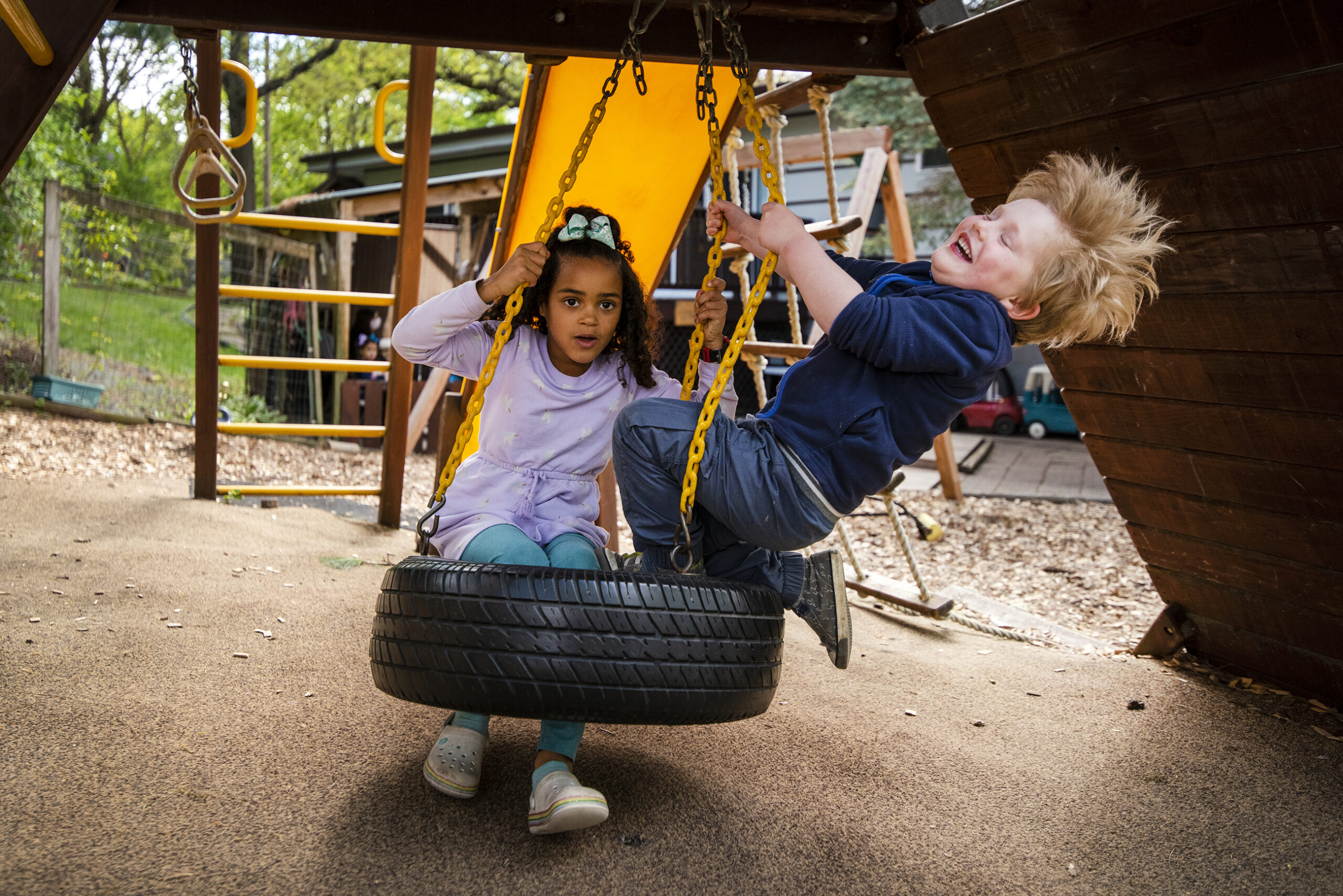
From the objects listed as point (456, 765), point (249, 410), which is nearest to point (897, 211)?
point (456, 765)

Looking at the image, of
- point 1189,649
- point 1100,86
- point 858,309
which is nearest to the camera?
point 858,309

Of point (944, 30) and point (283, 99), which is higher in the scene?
point (283, 99)

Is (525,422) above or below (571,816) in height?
above

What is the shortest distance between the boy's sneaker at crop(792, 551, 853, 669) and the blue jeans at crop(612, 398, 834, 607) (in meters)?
0.34

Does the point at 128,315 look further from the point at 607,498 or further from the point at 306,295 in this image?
the point at 607,498

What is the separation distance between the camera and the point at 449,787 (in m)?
1.93

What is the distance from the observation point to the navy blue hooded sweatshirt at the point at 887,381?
1778 mm

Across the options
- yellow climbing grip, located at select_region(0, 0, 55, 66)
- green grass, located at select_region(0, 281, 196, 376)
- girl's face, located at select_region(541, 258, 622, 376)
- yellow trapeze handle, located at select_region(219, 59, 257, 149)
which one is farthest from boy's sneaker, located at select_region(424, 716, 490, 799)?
green grass, located at select_region(0, 281, 196, 376)

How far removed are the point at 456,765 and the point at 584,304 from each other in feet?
3.73

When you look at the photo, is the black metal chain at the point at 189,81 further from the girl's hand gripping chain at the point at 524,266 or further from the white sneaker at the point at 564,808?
the white sneaker at the point at 564,808

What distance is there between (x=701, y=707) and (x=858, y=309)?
801mm

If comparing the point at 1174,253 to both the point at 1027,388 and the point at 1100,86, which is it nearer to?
the point at 1100,86

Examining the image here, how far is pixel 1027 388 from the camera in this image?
45.1 ft

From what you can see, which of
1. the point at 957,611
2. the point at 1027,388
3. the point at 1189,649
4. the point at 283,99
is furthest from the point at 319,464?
the point at 283,99
